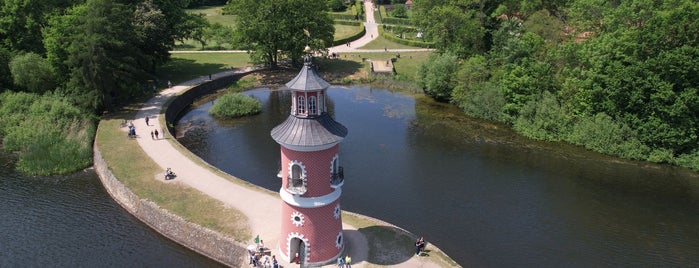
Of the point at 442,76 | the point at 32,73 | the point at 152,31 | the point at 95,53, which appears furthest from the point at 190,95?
the point at 442,76

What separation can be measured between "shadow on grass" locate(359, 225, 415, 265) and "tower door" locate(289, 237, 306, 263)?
3805 mm

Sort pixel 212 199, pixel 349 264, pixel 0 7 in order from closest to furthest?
pixel 349 264
pixel 212 199
pixel 0 7

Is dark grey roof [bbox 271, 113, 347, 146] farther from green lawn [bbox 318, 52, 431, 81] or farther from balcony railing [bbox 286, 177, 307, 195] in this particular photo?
green lawn [bbox 318, 52, 431, 81]

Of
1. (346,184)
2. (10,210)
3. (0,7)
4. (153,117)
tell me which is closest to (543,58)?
(346,184)

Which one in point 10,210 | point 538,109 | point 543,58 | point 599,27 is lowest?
point 10,210

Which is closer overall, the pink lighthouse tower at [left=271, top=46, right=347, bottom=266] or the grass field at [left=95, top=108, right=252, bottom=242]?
the pink lighthouse tower at [left=271, top=46, right=347, bottom=266]

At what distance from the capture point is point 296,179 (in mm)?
26719

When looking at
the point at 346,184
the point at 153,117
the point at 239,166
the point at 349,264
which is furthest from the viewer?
the point at 153,117

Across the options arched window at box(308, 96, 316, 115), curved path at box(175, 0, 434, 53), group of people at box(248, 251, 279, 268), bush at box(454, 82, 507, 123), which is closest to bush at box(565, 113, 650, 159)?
bush at box(454, 82, 507, 123)

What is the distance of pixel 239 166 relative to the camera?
1737 inches

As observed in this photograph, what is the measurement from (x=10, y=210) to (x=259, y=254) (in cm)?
2057

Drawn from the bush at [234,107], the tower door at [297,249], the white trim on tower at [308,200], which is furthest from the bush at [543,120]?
the tower door at [297,249]

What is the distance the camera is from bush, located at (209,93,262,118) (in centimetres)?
5709

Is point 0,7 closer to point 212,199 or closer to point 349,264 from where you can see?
point 212,199
